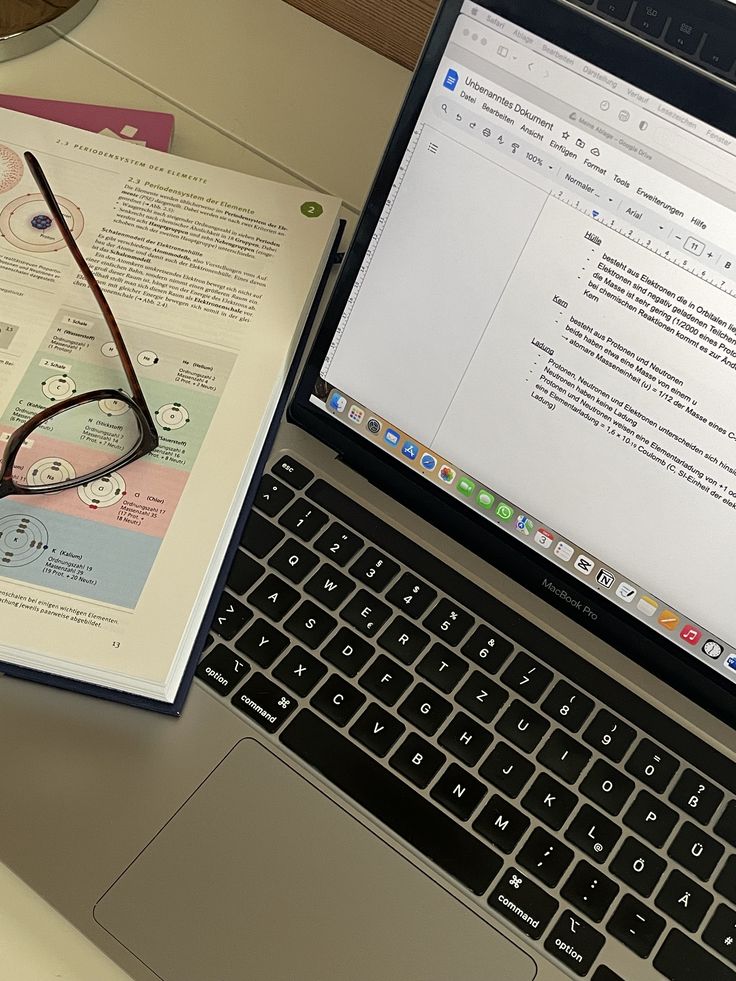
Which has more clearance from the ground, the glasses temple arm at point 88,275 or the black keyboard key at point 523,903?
the glasses temple arm at point 88,275

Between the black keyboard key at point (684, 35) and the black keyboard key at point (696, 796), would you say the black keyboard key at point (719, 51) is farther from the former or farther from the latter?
the black keyboard key at point (696, 796)

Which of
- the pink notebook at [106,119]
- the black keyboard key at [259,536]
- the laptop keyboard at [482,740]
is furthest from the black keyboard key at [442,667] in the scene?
the pink notebook at [106,119]

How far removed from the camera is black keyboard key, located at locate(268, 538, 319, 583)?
0.52m

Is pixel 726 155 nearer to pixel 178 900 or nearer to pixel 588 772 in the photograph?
pixel 588 772

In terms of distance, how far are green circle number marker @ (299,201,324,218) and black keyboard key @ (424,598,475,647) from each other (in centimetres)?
26

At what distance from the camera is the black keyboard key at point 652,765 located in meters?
0.48

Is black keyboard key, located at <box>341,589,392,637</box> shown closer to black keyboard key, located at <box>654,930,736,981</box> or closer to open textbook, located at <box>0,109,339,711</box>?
open textbook, located at <box>0,109,339,711</box>

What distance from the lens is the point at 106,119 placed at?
2.17 feet

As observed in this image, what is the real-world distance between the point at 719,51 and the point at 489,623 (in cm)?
30

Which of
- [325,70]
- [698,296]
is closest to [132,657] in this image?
[698,296]

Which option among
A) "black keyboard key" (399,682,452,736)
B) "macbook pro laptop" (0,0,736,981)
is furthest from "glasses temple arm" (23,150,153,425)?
"black keyboard key" (399,682,452,736)

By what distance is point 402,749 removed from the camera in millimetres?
481

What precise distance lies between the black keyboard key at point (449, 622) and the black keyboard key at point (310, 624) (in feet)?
0.18

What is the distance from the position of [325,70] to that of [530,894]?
608 mm
